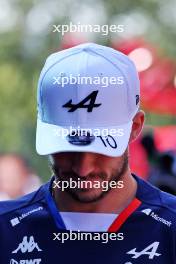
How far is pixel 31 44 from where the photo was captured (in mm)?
4555

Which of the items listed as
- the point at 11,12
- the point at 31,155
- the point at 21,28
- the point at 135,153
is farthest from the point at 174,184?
the point at 21,28

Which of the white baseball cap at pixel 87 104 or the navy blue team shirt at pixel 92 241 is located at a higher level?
the white baseball cap at pixel 87 104

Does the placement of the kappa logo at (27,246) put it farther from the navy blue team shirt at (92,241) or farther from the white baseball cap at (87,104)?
the white baseball cap at (87,104)

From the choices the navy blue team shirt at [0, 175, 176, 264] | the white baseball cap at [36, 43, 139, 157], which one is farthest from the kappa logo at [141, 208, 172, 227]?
the white baseball cap at [36, 43, 139, 157]

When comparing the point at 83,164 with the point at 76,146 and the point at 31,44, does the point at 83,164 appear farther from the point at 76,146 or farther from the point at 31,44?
the point at 31,44

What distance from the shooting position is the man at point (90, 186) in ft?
4.47

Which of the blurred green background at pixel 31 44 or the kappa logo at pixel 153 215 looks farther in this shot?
the blurred green background at pixel 31 44

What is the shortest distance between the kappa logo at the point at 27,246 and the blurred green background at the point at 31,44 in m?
1.64

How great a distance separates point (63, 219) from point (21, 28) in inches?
116

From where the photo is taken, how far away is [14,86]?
13.6 feet

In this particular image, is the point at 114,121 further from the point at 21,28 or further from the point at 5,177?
the point at 21,28

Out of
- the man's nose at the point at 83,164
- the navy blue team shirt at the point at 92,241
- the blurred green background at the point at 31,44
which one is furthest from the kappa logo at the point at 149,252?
the blurred green background at the point at 31,44

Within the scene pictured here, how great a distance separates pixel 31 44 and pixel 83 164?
325 centimetres

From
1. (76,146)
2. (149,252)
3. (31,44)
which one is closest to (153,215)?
(149,252)
